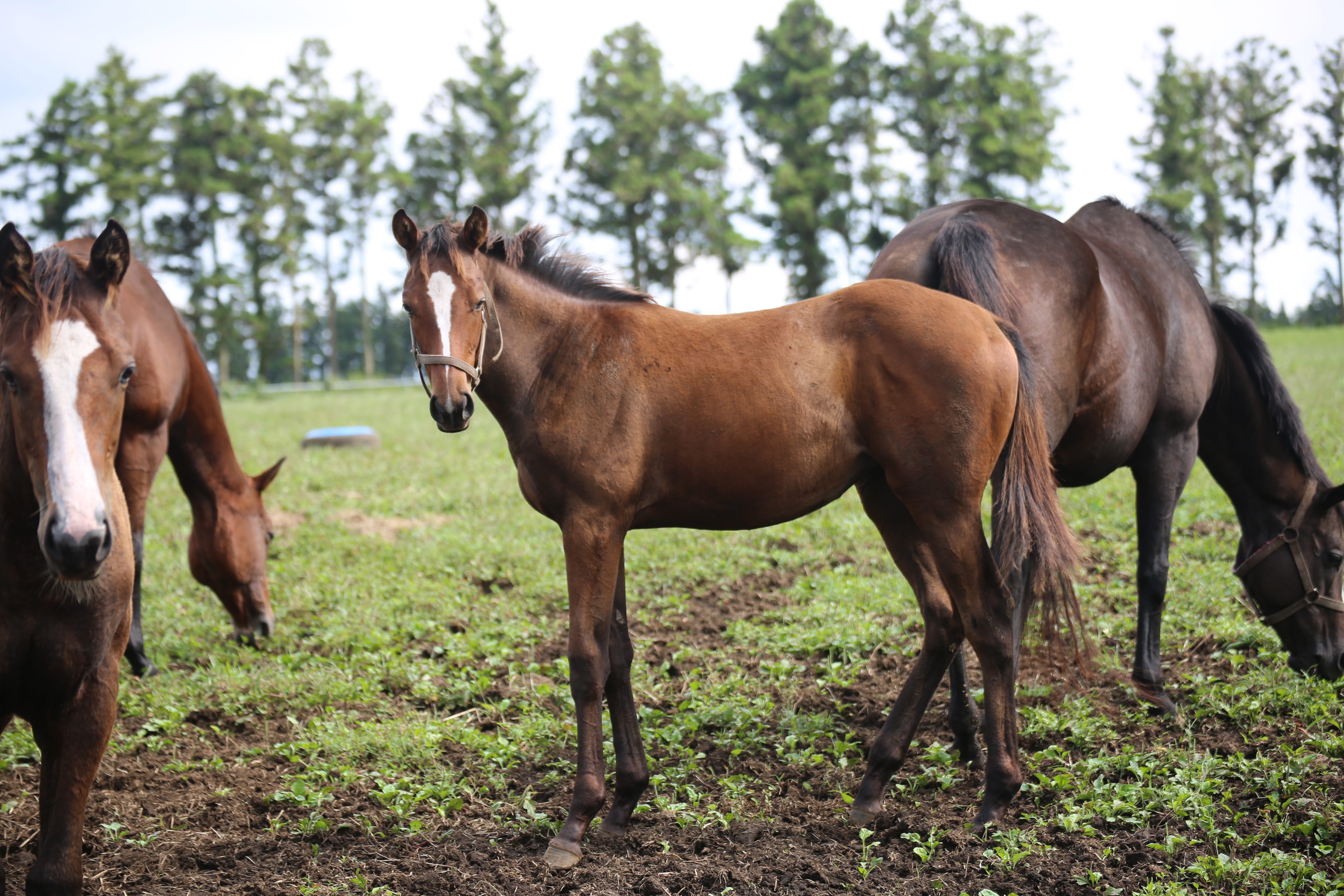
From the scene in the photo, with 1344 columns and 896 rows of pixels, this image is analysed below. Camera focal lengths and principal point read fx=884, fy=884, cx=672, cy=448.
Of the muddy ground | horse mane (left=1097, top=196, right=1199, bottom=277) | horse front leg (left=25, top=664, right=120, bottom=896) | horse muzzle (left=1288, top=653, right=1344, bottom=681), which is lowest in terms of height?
the muddy ground

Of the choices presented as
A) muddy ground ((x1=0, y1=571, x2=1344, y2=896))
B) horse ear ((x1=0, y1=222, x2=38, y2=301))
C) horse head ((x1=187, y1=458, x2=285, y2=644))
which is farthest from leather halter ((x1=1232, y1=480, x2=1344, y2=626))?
horse head ((x1=187, y1=458, x2=285, y2=644))

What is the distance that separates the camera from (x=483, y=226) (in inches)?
127

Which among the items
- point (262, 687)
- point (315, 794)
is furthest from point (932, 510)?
point (262, 687)

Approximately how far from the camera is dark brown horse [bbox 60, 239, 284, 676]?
5.33m

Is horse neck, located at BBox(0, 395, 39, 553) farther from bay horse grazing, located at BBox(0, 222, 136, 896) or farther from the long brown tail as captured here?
the long brown tail

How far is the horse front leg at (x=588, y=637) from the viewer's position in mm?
3229

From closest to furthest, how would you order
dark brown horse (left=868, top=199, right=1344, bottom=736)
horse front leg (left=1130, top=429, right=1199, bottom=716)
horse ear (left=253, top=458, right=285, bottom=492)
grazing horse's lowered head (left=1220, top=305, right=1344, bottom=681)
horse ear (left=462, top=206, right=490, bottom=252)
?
horse ear (left=462, top=206, right=490, bottom=252), dark brown horse (left=868, top=199, right=1344, bottom=736), horse front leg (left=1130, top=429, right=1199, bottom=716), grazing horse's lowered head (left=1220, top=305, right=1344, bottom=681), horse ear (left=253, top=458, right=285, bottom=492)

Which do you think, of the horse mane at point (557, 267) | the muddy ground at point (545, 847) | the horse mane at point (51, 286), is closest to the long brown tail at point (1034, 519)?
the muddy ground at point (545, 847)

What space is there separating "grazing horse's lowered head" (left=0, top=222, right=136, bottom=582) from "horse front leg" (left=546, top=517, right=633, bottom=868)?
1462mm

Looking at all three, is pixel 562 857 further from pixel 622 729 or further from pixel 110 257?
pixel 110 257

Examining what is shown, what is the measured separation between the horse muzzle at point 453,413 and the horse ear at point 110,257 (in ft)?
3.25

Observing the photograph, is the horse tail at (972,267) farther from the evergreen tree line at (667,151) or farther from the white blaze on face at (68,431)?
the evergreen tree line at (667,151)

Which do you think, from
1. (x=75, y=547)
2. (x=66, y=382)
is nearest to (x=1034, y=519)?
(x=75, y=547)

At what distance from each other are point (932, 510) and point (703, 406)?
0.95 m
